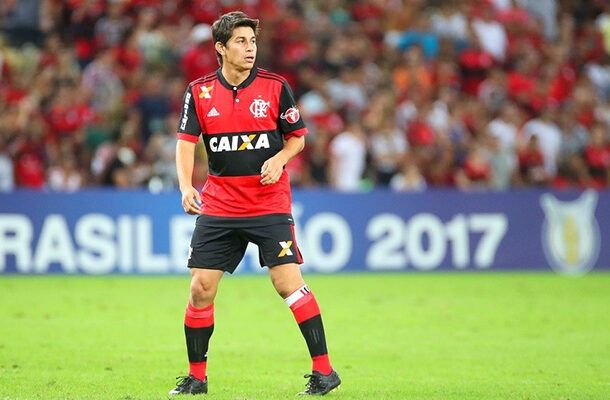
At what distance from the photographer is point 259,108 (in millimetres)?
7746

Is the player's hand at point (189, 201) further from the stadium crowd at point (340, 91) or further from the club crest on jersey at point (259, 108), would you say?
the stadium crowd at point (340, 91)

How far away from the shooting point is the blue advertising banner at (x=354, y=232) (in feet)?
57.0

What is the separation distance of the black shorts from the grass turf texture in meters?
0.90

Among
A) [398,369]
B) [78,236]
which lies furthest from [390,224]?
[398,369]

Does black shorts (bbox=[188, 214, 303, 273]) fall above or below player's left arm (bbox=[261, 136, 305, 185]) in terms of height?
below

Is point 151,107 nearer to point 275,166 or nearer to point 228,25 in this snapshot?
point 228,25

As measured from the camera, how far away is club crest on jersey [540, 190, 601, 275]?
741 inches

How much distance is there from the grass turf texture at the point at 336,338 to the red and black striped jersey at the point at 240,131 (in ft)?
4.26

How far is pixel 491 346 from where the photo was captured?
1058 cm

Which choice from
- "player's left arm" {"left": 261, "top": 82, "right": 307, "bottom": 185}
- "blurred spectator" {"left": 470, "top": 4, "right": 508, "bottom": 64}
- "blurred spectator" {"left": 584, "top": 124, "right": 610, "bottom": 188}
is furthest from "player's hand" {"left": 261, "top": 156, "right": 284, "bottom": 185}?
"blurred spectator" {"left": 470, "top": 4, "right": 508, "bottom": 64}

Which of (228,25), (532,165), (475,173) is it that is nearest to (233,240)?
(228,25)

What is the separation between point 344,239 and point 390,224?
0.78 meters

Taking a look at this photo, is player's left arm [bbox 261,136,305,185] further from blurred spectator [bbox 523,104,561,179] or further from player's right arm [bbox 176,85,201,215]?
blurred spectator [bbox 523,104,561,179]

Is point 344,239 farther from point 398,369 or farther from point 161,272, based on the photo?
point 398,369
